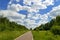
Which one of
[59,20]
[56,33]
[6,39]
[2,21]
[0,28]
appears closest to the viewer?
[6,39]

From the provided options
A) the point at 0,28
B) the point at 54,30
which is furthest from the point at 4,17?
the point at 54,30

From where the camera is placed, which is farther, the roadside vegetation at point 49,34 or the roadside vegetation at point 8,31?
the roadside vegetation at point 49,34

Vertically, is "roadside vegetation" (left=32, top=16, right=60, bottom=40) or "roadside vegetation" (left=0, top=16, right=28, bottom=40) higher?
"roadside vegetation" (left=0, top=16, right=28, bottom=40)

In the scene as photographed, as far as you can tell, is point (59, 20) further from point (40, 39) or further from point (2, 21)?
point (40, 39)

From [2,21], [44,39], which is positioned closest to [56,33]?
[44,39]

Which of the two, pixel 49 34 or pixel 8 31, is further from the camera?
pixel 8 31

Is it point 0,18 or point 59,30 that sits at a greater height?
point 0,18

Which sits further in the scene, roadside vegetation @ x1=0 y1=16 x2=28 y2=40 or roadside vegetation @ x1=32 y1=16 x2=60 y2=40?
roadside vegetation @ x1=32 y1=16 x2=60 y2=40

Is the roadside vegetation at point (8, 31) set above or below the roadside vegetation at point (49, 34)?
above

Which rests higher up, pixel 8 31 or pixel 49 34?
pixel 8 31

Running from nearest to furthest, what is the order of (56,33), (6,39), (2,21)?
(6,39) < (56,33) < (2,21)

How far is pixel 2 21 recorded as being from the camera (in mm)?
35375

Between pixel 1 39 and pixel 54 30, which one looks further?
pixel 54 30

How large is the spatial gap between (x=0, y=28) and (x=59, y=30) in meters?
11.6
